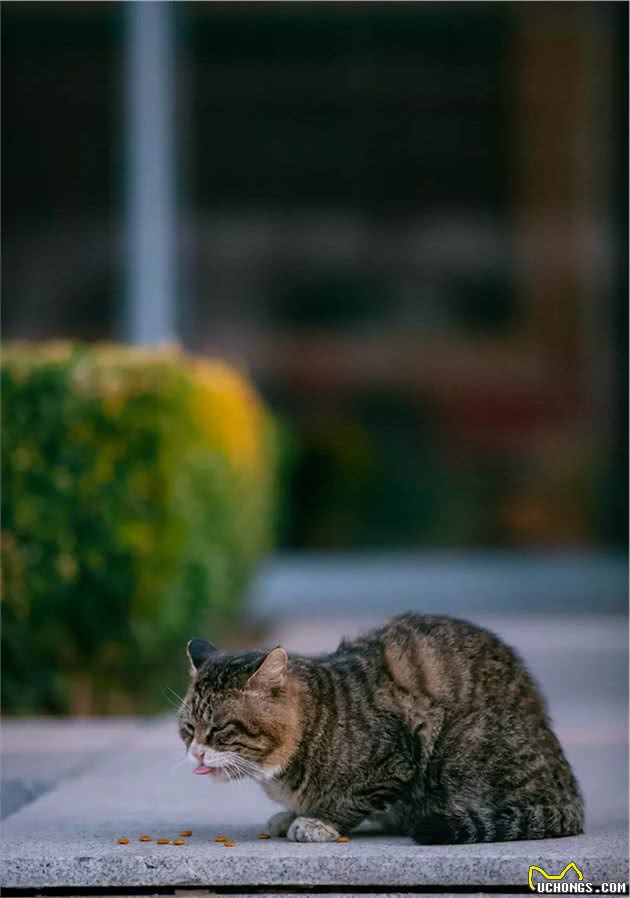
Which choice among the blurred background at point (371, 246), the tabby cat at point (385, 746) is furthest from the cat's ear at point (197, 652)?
the blurred background at point (371, 246)

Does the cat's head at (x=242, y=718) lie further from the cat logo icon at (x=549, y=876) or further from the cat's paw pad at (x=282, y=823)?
the cat logo icon at (x=549, y=876)

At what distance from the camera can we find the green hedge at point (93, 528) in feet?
23.2

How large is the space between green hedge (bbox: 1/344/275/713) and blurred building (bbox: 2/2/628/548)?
5.95 metres

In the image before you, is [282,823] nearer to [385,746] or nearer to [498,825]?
[385,746]

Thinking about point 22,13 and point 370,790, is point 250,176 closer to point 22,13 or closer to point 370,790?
point 22,13

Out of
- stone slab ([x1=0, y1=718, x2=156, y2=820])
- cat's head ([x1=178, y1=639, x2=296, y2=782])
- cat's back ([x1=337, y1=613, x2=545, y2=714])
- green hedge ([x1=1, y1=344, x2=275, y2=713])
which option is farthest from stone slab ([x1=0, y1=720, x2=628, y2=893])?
green hedge ([x1=1, y1=344, x2=275, y2=713])

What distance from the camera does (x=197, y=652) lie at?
4531 millimetres

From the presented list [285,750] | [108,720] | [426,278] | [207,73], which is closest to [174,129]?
[207,73]

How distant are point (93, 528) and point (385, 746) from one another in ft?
10.1

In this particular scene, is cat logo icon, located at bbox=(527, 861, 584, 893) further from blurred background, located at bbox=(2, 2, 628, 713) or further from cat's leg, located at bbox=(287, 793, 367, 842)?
blurred background, located at bbox=(2, 2, 628, 713)

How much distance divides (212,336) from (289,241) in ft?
3.56

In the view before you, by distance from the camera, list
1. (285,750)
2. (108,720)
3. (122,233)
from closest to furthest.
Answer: (285,750), (108,720), (122,233)

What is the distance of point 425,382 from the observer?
1366 cm

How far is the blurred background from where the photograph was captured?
44.3ft
